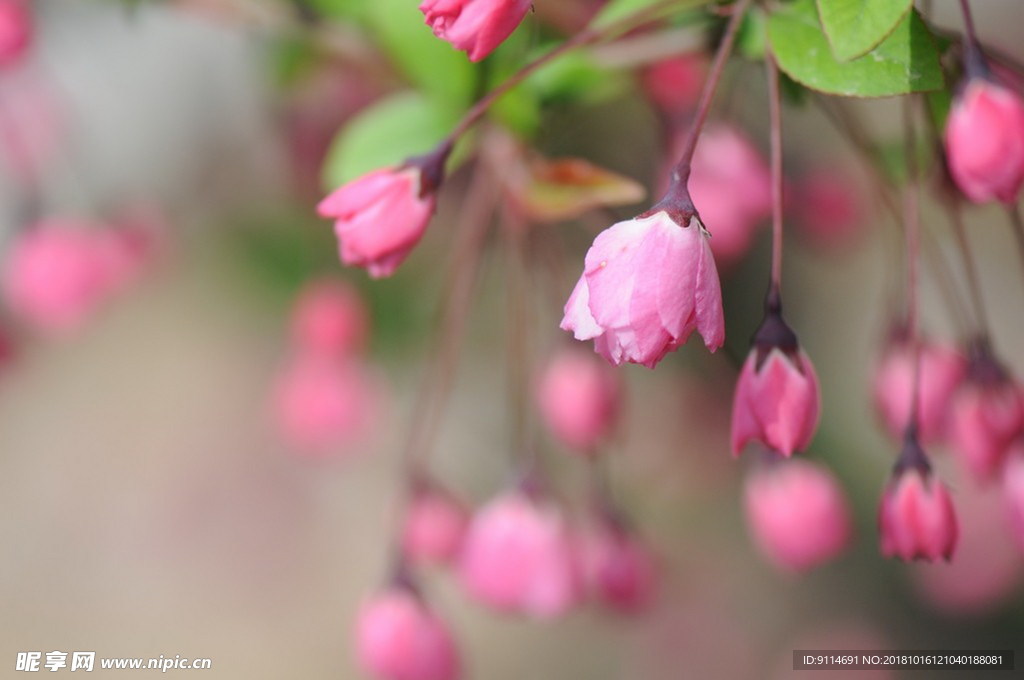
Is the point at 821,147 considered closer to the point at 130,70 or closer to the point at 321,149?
the point at 321,149

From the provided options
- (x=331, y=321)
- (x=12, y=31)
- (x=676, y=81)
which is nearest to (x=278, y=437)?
(x=331, y=321)

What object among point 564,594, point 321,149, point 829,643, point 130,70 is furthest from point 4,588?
point 564,594

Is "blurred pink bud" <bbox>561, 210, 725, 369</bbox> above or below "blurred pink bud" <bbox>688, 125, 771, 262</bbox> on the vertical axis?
below

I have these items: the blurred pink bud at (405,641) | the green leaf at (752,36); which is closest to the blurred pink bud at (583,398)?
the blurred pink bud at (405,641)

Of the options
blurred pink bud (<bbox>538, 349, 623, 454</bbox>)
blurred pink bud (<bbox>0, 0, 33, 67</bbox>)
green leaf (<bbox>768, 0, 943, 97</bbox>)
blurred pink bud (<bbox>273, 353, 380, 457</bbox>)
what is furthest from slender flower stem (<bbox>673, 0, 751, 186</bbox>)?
blurred pink bud (<bbox>273, 353, 380, 457</bbox>)

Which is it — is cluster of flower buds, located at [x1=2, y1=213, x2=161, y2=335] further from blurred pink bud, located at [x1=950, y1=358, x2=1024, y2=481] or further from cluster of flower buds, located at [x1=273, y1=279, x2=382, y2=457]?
blurred pink bud, located at [x1=950, y1=358, x2=1024, y2=481]

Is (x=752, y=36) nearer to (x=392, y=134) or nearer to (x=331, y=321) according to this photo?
(x=392, y=134)
